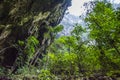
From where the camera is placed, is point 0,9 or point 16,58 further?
point 16,58

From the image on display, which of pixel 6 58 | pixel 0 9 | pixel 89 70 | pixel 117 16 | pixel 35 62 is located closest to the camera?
pixel 117 16

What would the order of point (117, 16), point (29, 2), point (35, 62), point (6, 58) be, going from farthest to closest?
1. point (35, 62)
2. point (6, 58)
3. point (29, 2)
4. point (117, 16)

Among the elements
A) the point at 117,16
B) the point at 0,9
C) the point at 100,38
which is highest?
the point at 0,9

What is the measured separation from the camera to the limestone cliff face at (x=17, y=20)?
1841 cm

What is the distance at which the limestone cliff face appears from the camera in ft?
60.4

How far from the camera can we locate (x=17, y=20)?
19.4m

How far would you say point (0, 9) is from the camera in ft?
57.2

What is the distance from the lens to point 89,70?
14.9 m

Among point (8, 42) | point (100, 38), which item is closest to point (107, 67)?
point (100, 38)

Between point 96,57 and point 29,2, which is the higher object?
point 29,2

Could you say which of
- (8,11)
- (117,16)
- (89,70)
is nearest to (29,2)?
(8,11)

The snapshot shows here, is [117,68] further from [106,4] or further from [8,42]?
[8,42]

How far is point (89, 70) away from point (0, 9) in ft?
27.1

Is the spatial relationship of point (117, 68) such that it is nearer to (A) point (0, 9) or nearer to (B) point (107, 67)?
(B) point (107, 67)
